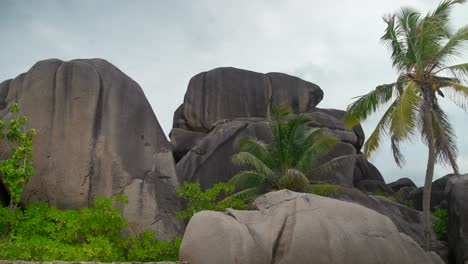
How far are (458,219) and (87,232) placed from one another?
9788 millimetres

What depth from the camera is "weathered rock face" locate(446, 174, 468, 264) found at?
13227 millimetres

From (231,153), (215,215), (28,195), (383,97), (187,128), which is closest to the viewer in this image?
(215,215)

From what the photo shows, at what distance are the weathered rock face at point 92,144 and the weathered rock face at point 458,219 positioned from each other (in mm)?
7676

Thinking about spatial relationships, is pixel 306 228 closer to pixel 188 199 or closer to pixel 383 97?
pixel 188 199

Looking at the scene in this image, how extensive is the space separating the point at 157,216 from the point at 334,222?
17.3 feet

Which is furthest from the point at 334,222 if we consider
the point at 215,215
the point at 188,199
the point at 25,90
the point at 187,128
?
the point at 187,128

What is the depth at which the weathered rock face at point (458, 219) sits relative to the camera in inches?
521

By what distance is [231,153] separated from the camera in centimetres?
1856

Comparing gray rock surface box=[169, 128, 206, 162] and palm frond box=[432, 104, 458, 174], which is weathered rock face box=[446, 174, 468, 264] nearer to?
palm frond box=[432, 104, 458, 174]

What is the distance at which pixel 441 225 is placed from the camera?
15.4 m

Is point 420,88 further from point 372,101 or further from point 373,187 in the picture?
point 373,187

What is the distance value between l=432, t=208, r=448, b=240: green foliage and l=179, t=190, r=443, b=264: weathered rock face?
4753mm

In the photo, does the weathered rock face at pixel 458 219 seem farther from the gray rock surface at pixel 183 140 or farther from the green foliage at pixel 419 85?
the gray rock surface at pixel 183 140

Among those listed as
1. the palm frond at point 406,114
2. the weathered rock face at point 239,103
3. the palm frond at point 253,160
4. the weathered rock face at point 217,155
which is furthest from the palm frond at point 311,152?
the weathered rock face at point 239,103
